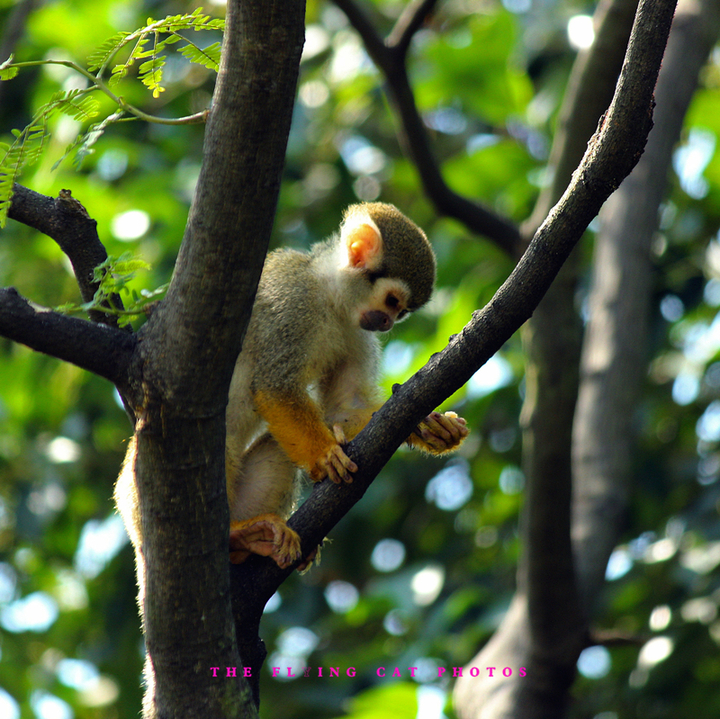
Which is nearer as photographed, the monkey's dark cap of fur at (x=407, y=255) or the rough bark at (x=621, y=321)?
the monkey's dark cap of fur at (x=407, y=255)

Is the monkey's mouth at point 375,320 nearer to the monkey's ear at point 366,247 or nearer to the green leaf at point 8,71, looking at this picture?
the monkey's ear at point 366,247

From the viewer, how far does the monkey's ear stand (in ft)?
11.1

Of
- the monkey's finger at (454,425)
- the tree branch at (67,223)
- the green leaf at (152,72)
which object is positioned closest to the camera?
the green leaf at (152,72)

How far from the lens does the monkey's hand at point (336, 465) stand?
2247mm

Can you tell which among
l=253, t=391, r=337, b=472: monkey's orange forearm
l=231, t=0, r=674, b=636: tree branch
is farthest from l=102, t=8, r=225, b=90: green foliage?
l=253, t=391, r=337, b=472: monkey's orange forearm

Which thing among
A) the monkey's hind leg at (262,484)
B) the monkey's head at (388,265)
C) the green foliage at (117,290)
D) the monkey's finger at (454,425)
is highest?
the monkey's head at (388,265)

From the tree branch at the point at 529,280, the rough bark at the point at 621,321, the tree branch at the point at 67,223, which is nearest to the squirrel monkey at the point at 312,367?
the tree branch at the point at 529,280

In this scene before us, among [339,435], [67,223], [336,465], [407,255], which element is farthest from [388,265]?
[67,223]

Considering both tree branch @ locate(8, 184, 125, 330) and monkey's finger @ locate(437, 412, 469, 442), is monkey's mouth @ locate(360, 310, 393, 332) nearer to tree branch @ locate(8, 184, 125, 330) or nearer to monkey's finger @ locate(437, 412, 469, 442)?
monkey's finger @ locate(437, 412, 469, 442)

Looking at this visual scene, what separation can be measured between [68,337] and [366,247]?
1781 millimetres

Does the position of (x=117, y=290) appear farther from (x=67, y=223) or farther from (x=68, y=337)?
(x=67, y=223)

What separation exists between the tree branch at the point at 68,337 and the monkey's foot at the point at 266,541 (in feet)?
2.36

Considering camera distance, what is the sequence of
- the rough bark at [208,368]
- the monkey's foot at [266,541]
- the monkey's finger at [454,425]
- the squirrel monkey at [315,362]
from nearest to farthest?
the rough bark at [208,368] → the monkey's foot at [266,541] → the monkey's finger at [454,425] → the squirrel monkey at [315,362]

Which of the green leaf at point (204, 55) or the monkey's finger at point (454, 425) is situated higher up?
the green leaf at point (204, 55)
